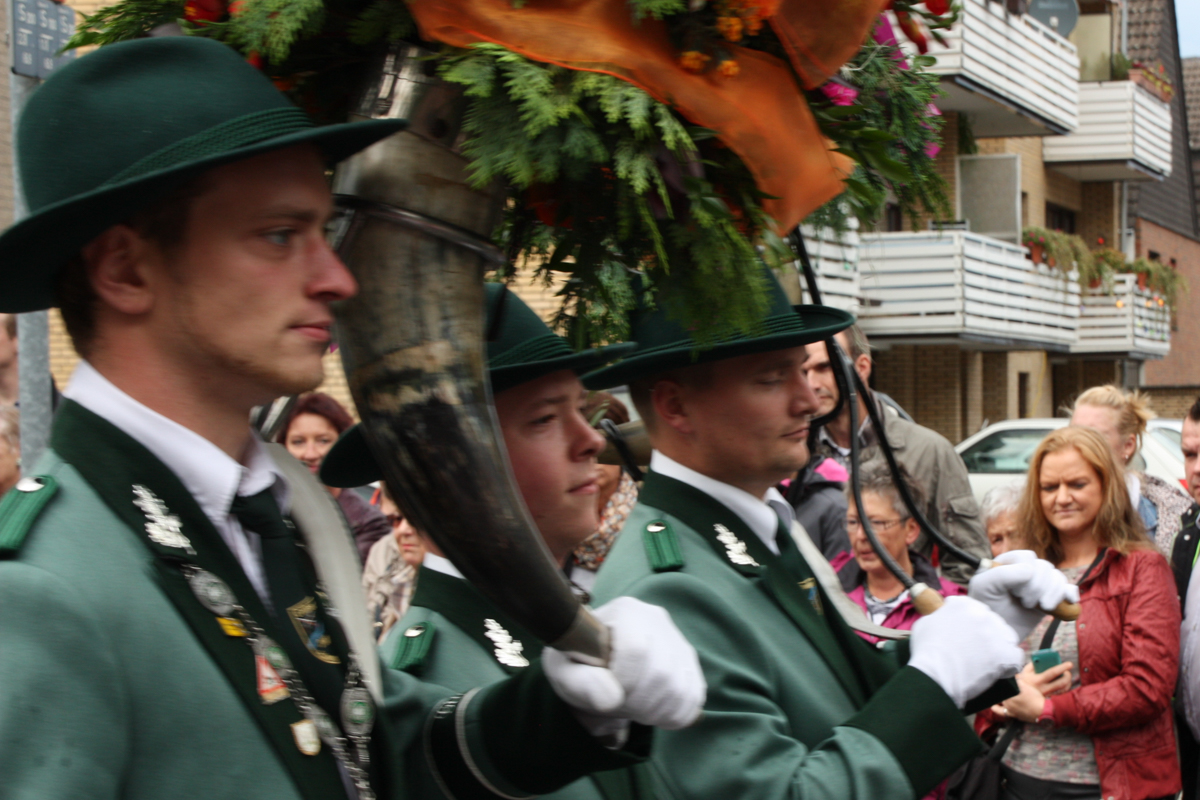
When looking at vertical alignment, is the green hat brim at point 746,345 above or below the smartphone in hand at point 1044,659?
above

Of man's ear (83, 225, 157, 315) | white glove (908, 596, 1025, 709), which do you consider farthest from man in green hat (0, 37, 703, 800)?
white glove (908, 596, 1025, 709)

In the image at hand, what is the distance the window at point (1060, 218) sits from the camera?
2267 cm

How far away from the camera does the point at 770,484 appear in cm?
243

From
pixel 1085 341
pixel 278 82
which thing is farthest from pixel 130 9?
pixel 1085 341

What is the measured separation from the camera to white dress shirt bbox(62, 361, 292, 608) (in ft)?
4.25

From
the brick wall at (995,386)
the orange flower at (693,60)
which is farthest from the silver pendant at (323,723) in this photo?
the brick wall at (995,386)

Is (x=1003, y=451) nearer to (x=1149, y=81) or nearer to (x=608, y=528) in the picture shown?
(x=608, y=528)

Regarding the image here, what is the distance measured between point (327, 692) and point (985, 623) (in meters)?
1.24

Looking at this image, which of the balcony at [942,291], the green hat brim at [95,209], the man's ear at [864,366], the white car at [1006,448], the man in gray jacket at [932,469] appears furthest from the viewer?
the balcony at [942,291]

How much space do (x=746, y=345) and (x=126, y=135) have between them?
1.30m

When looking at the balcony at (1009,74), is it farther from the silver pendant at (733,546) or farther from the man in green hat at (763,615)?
the silver pendant at (733,546)

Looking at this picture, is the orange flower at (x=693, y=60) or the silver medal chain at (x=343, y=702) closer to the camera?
the silver medal chain at (x=343, y=702)

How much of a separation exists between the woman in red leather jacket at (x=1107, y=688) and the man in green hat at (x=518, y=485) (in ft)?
6.28

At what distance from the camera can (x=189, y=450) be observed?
132 centimetres
